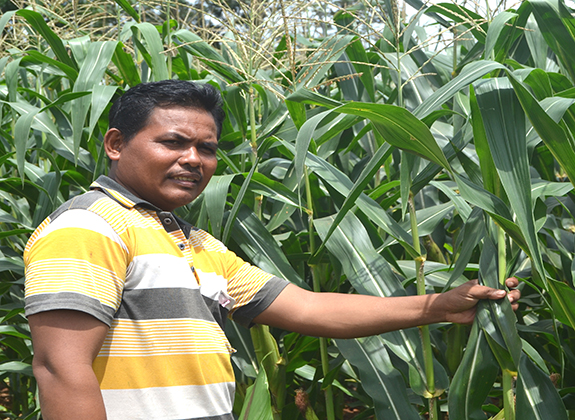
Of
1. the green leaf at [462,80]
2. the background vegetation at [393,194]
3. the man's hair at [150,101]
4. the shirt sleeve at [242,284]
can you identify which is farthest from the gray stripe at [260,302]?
the green leaf at [462,80]

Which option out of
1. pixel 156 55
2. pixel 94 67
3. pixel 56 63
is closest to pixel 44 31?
pixel 56 63

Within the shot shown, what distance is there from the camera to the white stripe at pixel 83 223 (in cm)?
108

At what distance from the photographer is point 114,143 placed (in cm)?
135

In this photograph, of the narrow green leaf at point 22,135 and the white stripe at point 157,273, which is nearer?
the white stripe at point 157,273

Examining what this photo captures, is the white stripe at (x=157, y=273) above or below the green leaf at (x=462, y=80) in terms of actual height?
below

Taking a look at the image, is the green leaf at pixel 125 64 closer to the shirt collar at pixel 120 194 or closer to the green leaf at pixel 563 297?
the shirt collar at pixel 120 194

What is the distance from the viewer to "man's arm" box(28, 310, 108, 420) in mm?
1005

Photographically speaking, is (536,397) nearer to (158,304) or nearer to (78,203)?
(158,304)

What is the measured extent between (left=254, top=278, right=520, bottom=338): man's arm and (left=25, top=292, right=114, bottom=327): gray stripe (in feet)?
1.73

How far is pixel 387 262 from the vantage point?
4.98 ft

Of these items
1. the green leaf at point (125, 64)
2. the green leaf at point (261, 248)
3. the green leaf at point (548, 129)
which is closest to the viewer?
the green leaf at point (548, 129)

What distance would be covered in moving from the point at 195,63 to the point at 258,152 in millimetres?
1732

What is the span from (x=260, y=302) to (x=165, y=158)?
0.44 m

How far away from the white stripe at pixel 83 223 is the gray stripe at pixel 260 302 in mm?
420
